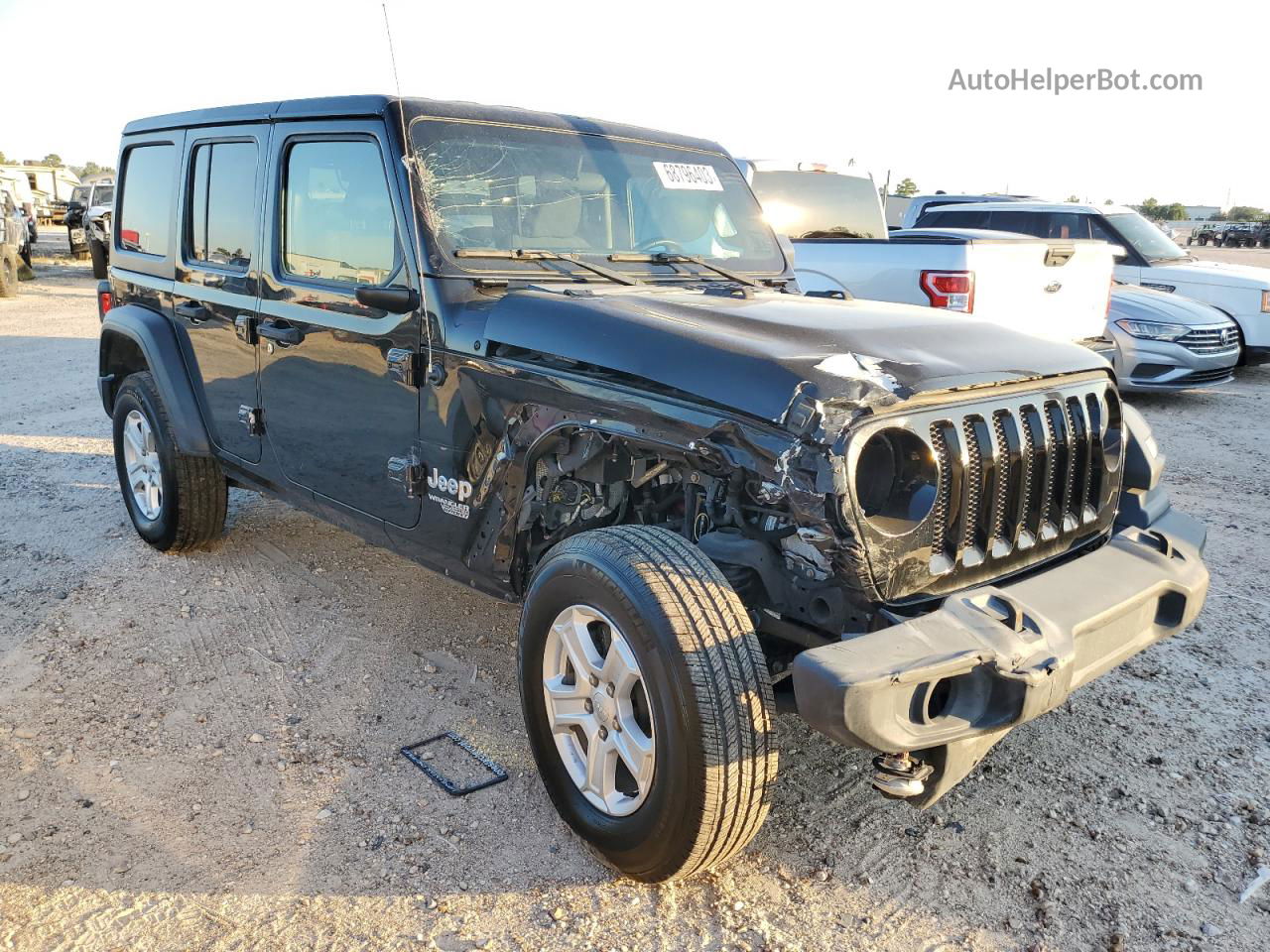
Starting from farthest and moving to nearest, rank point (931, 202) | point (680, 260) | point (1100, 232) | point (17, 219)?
1. point (17, 219)
2. point (931, 202)
3. point (1100, 232)
4. point (680, 260)

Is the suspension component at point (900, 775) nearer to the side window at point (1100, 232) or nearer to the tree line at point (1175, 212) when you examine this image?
the side window at point (1100, 232)

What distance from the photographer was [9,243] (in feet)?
58.4

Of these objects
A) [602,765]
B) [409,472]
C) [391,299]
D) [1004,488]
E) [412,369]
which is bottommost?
[602,765]

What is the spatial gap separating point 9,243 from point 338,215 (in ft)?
58.0

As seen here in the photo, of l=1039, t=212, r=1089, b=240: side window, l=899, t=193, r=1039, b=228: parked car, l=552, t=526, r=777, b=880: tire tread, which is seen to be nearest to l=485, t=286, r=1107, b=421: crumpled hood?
l=552, t=526, r=777, b=880: tire tread

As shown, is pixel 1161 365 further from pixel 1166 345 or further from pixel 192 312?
pixel 192 312

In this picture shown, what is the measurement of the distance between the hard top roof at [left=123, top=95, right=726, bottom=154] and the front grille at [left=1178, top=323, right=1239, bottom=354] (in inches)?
252

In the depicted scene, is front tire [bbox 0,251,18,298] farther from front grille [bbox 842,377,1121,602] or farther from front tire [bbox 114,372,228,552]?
front grille [bbox 842,377,1121,602]

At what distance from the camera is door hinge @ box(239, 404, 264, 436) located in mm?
4109

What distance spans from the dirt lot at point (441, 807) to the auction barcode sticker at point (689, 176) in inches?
77.8

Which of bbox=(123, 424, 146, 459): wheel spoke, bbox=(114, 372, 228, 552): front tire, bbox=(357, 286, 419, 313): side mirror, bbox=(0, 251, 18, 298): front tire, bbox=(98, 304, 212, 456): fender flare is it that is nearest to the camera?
bbox=(357, 286, 419, 313): side mirror

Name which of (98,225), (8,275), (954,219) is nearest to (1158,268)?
(954,219)

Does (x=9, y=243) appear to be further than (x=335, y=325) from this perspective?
Yes

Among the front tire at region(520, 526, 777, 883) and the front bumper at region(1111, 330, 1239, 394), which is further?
the front bumper at region(1111, 330, 1239, 394)
